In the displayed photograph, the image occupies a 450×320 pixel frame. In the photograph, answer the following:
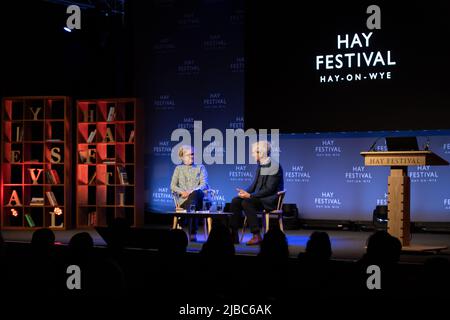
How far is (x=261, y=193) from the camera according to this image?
24.9 ft

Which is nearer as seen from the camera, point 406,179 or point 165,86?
point 406,179

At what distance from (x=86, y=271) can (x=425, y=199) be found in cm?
713

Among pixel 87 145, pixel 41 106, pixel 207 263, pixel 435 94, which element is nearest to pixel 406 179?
pixel 435 94

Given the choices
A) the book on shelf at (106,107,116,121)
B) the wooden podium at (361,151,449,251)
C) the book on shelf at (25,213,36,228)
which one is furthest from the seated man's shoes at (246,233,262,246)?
the book on shelf at (25,213,36,228)

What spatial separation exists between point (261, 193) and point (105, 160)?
3004mm

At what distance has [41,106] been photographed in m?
10.1

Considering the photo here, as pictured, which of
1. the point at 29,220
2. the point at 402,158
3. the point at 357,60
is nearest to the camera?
the point at 402,158

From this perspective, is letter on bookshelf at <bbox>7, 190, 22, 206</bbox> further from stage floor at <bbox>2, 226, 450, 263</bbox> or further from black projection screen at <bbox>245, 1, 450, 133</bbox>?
black projection screen at <bbox>245, 1, 450, 133</bbox>

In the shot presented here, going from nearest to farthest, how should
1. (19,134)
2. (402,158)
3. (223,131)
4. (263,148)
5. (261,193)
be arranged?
(402,158), (261,193), (263,148), (19,134), (223,131)

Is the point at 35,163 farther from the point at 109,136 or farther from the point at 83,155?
the point at 109,136

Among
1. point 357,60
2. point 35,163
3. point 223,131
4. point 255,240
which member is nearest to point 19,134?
point 35,163

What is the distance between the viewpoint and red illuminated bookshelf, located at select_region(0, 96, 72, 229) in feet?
31.6

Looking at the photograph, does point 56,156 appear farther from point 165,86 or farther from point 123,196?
point 165,86

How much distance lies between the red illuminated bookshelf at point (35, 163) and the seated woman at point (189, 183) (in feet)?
7.64
